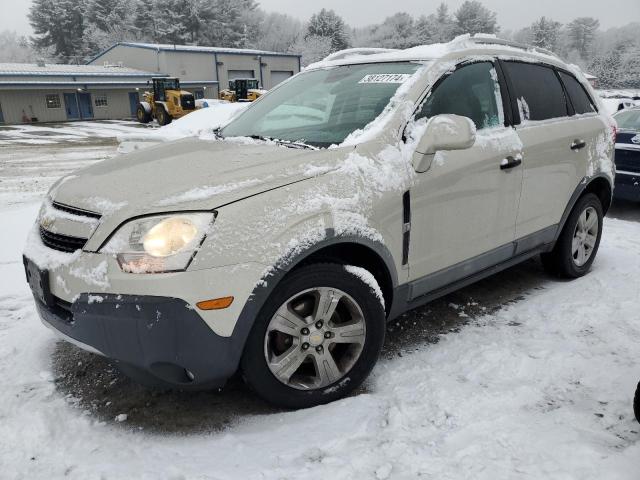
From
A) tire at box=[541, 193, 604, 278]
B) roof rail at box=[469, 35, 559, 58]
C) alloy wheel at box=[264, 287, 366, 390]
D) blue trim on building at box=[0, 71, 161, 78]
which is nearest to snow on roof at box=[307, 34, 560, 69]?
roof rail at box=[469, 35, 559, 58]

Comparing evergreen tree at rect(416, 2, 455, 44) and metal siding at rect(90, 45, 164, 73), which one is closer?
metal siding at rect(90, 45, 164, 73)

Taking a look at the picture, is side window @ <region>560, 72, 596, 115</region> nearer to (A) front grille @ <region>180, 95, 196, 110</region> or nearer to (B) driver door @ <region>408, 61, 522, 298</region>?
(B) driver door @ <region>408, 61, 522, 298</region>

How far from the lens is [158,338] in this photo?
2.13 metres

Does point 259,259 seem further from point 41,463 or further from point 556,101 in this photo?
point 556,101

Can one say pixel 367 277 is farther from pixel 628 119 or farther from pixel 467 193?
pixel 628 119

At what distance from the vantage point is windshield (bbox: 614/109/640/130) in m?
7.34

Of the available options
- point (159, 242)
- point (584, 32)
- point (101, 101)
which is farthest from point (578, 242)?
point (584, 32)

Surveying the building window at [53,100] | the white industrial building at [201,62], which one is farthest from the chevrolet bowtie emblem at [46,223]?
the white industrial building at [201,62]

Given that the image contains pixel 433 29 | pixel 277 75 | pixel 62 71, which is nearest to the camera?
pixel 62 71

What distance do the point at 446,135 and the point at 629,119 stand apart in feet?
21.1

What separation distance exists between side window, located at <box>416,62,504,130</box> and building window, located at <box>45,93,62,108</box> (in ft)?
119

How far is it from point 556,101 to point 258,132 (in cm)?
230

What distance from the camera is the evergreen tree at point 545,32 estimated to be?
315 ft

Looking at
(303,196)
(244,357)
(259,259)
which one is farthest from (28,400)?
(303,196)
